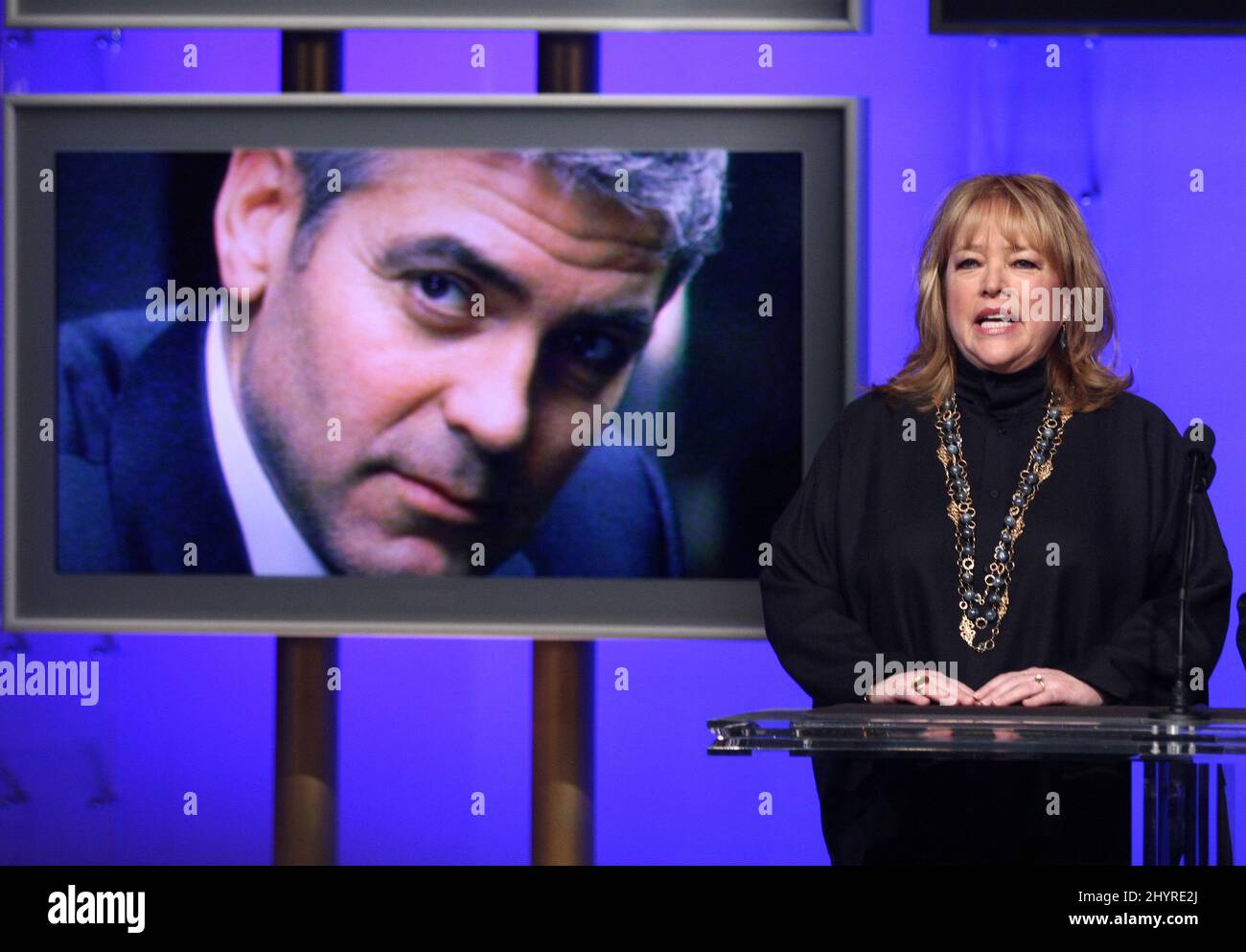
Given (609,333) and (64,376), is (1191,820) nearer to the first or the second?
(609,333)

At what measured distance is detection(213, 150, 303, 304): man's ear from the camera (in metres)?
3.72

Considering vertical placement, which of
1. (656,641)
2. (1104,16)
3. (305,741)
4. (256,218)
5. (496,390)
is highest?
(1104,16)

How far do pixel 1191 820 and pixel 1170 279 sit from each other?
1.69 meters

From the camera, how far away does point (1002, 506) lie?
2852 mm

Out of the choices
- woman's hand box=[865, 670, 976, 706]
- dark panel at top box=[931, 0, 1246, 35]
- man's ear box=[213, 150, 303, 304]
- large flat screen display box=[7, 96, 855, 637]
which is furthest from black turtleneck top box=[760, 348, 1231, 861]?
man's ear box=[213, 150, 303, 304]

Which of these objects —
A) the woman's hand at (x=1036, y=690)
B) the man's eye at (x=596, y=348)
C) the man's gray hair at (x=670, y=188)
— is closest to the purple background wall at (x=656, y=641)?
the man's gray hair at (x=670, y=188)

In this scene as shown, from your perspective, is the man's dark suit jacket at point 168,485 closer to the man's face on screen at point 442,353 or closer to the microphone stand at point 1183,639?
the man's face on screen at point 442,353

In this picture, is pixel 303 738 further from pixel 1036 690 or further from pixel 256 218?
pixel 1036 690

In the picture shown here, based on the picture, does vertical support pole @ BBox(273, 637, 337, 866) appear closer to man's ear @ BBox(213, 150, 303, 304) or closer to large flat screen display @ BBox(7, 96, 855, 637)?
large flat screen display @ BBox(7, 96, 855, 637)

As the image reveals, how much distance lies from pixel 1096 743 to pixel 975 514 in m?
0.73

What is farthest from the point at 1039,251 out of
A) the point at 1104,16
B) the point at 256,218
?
the point at 256,218

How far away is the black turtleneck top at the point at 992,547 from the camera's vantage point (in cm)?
274

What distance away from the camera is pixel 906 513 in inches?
113
